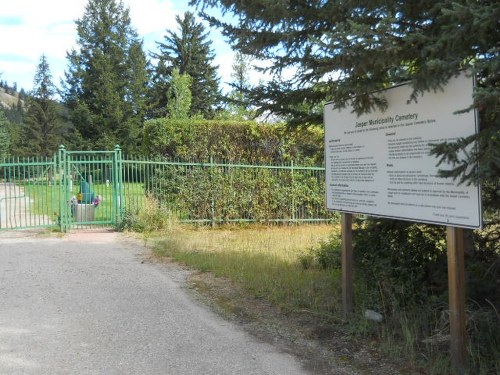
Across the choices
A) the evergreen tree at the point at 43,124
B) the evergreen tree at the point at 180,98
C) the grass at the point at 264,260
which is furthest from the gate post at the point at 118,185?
the evergreen tree at the point at 43,124

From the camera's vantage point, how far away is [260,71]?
4.97m

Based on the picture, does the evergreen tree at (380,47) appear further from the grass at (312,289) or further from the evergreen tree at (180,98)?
the evergreen tree at (180,98)

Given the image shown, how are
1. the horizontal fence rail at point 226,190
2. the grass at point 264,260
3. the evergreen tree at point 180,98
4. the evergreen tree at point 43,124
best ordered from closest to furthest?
the grass at point 264,260
the horizontal fence rail at point 226,190
the evergreen tree at point 180,98
the evergreen tree at point 43,124

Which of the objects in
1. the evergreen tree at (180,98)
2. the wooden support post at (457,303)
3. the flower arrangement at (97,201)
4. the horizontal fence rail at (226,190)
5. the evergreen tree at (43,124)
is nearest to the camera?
the wooden support post at (457,303)

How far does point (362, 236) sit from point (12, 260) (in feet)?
21.3

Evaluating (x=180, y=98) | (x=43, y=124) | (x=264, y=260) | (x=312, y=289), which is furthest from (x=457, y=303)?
(x=43, y=124)

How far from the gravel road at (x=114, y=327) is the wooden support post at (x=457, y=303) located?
1.23m

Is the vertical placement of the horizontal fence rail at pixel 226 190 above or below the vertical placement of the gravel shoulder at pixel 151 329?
above

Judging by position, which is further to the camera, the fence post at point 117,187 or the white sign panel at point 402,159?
the fence post at point 117,187

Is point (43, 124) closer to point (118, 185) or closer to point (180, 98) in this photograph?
point (180, 98)

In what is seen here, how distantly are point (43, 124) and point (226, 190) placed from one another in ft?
169

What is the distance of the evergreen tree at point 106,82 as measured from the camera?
46.1 m

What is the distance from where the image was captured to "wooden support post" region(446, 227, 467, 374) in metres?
3.84

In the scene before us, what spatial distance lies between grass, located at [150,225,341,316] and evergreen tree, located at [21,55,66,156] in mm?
49474
